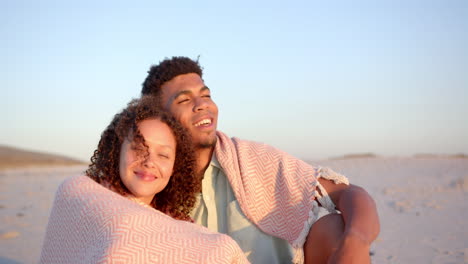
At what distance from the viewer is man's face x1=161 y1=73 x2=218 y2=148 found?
3428mm

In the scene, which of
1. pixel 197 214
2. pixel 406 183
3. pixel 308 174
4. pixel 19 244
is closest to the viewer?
pixel 308 174

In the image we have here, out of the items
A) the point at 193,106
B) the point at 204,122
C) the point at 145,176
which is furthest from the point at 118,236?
the point at 193,106

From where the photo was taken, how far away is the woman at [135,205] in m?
2.02

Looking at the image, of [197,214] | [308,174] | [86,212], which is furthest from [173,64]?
[86,212]

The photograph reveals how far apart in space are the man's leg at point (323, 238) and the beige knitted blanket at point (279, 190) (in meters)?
0.05

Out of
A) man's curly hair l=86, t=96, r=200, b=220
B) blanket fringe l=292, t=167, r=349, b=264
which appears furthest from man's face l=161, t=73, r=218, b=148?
blanket fringe l=292, t=167, r=349, b=264

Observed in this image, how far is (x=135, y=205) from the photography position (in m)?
2.28

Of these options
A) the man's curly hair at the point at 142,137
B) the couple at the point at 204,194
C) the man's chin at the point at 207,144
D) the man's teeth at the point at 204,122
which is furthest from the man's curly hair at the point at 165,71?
the man's chin at the point at 207,144

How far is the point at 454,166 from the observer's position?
10828mm

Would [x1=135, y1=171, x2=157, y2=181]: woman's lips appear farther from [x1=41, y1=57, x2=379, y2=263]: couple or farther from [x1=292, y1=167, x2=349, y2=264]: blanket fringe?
[x1=292, y1=167, x2=349, y2=264]: blanket fringe

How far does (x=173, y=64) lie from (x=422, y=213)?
437cm

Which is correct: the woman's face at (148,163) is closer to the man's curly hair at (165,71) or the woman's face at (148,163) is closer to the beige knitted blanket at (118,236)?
the beige knitted blanket at (118,236)

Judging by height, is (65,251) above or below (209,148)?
below

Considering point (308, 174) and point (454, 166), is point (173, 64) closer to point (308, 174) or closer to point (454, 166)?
point (308, 174)
